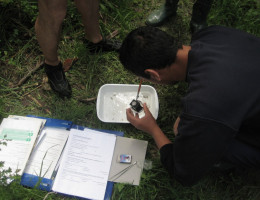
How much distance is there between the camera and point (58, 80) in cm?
173

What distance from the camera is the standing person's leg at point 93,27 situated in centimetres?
157

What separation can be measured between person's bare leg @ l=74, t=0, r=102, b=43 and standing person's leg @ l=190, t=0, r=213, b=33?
0.85 meters

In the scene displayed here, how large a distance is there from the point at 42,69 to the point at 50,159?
2.59 feet

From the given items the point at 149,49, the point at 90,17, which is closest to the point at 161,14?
the point at 90,17

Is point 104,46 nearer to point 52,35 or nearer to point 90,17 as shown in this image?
point 90,17

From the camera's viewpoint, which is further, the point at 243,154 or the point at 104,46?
the point at 104,46

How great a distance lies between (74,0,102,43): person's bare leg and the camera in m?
1.56

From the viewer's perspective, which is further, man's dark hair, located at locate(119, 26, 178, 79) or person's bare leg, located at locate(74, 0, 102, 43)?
person's bare leg, located at locate(74, 0, 102, 43)

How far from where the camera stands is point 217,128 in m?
0.94

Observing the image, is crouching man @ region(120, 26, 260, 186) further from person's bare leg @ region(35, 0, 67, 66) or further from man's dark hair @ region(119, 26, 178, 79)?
person's bare leg @ region(35, 0, 67, 66)

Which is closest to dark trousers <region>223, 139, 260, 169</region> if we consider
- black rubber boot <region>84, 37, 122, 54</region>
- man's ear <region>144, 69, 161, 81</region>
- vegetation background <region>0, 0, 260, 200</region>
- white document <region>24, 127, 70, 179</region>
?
vegetation background <region>0, 0, 260, 200</region>

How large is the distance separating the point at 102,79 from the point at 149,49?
2.63ft

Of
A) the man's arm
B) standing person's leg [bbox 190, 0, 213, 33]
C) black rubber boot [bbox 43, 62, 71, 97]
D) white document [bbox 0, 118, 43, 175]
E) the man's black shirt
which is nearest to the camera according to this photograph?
the man's black shirt

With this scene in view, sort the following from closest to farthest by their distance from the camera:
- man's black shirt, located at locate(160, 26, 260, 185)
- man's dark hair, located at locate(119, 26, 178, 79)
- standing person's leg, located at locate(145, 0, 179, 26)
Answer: man's black shirt, located at locate(160, 26, 260, 185), man's dark hair, located at locate(119, 26, 178, 79), standing person's leg, located at locate(145, 0, 179, 26)
